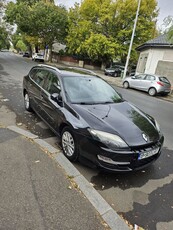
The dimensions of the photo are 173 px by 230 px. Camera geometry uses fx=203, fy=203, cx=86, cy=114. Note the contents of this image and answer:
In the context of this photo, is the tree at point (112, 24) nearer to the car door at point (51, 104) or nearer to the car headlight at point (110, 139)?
the car door at point (51, 104)

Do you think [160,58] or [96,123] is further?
[160,58]

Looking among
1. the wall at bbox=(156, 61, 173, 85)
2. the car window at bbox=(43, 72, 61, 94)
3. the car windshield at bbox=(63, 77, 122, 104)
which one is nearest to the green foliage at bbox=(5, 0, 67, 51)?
the wall at bbox=(156, 61, 173, 85)

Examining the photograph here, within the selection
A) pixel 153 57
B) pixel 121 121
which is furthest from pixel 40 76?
pixel 153 57

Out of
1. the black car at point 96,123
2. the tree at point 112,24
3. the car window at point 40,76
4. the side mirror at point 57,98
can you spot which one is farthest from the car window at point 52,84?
the tree at point 112,24

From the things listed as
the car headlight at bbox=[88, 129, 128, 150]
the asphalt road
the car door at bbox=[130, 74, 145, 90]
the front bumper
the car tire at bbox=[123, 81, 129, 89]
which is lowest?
the car tire at bbox=[123, 81, 129, 89]

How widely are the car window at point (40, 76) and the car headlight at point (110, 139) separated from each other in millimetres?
2679

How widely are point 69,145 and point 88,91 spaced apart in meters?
1.32

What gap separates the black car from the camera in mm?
3182

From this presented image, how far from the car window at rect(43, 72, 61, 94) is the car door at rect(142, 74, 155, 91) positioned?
435 inches

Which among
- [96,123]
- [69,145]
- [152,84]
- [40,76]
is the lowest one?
[152,84]

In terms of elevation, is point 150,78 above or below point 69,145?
below

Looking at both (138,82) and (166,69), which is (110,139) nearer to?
(138,82)

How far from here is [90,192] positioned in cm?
298

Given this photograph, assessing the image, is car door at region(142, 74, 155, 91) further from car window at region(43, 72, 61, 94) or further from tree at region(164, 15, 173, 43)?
car window at region(43, 72, 61, 94)
